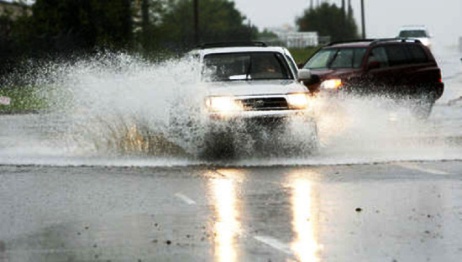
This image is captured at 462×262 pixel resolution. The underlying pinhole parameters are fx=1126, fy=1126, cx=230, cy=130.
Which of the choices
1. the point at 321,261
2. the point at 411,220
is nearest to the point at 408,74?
the point at 411,220

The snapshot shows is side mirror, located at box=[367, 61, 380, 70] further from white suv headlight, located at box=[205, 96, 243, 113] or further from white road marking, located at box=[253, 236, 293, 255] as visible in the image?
white road marking, located at box=[253, 236, 293, 255]

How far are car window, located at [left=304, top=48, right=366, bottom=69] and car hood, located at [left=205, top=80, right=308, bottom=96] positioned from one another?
267 inches

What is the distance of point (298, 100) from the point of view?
54.2 ft

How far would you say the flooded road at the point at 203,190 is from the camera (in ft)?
29.7

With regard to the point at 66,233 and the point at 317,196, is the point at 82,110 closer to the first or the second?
the point at 317,196

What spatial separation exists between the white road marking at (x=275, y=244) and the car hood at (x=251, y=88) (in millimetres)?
6941

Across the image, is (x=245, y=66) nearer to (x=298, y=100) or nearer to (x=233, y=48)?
(x=233, y=48)

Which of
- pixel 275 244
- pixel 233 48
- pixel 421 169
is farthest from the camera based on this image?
pixel 233 48

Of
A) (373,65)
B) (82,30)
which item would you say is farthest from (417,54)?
(82,30)

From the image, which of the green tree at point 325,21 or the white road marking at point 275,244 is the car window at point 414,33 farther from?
the white road marking at point 275,244

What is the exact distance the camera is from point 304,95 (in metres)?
16.6

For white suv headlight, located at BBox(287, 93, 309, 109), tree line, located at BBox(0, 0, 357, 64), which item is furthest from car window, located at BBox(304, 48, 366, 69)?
tree line, located at BBox(0, 0, 357, 64)

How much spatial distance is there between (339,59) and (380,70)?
35.7 inches

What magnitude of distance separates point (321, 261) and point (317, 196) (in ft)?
12.6
